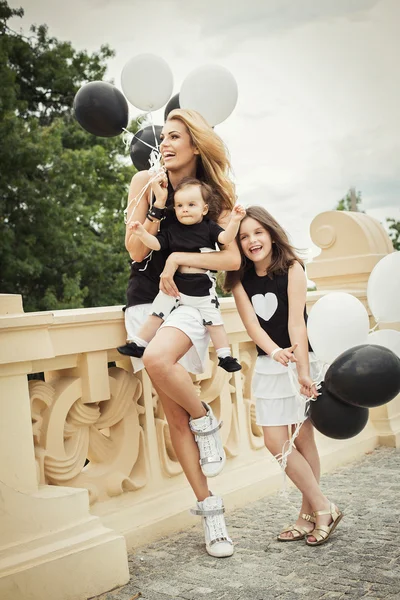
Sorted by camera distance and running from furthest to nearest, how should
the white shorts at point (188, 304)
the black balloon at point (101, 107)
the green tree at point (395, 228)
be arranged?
the green tree at point (395, 228), the black balloon at point (101, 107), the white shorts at point (188, 304)

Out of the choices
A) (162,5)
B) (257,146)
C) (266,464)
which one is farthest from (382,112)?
(266,464)

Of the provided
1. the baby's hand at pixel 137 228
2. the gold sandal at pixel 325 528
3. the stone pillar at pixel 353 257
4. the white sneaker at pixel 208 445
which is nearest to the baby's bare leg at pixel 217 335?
the white sneaker at pixel 208 445

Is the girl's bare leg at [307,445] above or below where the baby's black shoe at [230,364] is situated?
below

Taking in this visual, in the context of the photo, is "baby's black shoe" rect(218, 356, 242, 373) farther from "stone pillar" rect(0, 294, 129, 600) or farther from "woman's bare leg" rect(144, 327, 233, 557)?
"stone pillar" rect(0, 294, 129, 600)

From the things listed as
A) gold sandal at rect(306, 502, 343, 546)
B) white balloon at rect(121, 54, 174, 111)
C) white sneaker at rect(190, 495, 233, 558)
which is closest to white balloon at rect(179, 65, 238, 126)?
white balloon at rect(121, 54, 174, 111)

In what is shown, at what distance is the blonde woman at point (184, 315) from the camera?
3.22 metres

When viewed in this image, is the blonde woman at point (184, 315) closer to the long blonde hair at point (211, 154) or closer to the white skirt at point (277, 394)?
the long blonde hair at point (211, 154)

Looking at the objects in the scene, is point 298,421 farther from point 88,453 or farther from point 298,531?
point 88,453

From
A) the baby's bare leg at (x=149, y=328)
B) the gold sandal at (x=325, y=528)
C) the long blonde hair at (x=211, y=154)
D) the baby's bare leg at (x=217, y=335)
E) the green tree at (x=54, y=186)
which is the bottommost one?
the gold sandal at (x=325, y=528)

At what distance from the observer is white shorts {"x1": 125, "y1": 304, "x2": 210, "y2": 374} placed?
3270 millimetres

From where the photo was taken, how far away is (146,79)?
4117 millimetres

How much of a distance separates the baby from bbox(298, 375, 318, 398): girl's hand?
13.3 inches

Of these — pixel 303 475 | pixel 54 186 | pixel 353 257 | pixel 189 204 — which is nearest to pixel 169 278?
pixel 189 204

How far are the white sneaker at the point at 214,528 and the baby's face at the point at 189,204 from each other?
139 centimetres
